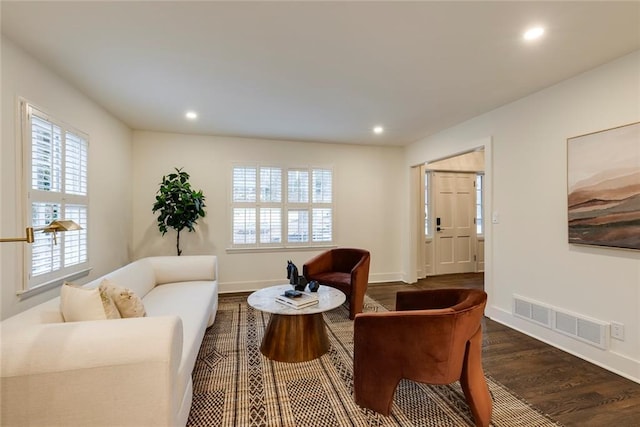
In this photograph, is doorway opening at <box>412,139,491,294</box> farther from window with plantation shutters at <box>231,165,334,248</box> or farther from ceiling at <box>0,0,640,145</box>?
ceiling at <box>0,0,640,145</box>

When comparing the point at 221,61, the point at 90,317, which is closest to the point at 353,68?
the point at 221,61

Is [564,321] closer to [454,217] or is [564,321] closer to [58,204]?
[454,217]

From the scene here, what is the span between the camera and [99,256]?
3.23m

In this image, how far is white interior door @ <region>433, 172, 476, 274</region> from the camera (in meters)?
5.76

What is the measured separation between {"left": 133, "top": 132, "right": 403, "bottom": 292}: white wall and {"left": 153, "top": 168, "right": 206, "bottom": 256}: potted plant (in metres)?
0.44

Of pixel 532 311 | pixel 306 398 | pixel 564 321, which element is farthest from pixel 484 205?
pixel 306 398

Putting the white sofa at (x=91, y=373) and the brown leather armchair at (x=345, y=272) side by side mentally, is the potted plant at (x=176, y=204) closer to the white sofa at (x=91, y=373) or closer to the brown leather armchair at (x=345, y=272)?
the brown leather armchair at (x=345, y=272)

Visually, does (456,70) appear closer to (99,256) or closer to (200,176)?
(200,176)

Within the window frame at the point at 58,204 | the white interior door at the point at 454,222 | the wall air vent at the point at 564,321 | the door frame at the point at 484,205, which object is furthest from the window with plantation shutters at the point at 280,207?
the wall air vent at the point at 564,321

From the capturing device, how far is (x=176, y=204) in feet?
12.9

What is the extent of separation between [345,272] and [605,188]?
2.82 meters

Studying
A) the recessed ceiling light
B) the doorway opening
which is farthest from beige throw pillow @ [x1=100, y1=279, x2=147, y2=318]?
the doorway opening

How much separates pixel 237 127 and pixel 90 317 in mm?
3112

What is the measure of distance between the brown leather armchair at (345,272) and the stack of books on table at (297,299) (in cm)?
80
